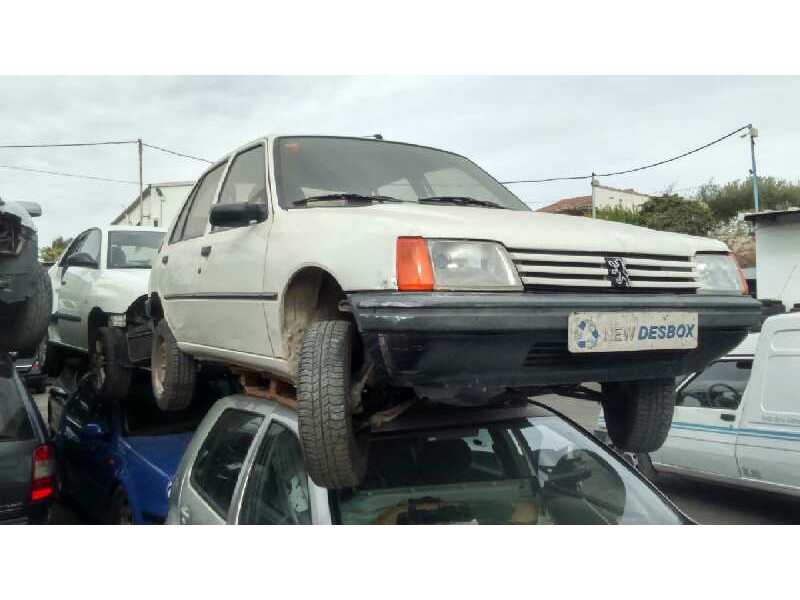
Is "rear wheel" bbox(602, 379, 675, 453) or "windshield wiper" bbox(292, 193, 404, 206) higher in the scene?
"windshield wiper" bbox(292, 193, 404, 206)

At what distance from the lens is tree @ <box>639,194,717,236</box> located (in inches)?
1035

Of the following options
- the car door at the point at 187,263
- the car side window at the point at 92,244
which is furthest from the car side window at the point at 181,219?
the car side window at the point at 92,244

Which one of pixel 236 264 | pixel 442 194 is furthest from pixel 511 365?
pixel 236 264

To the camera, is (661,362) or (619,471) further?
(619,471)

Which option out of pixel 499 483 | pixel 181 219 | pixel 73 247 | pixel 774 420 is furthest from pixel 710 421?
pixel 73 247

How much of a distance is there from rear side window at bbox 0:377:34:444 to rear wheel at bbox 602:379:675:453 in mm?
3115

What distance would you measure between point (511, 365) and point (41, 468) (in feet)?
9.92

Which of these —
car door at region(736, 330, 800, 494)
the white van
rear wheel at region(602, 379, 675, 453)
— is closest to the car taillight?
rear wheel at region(602, 379, 675, 453)

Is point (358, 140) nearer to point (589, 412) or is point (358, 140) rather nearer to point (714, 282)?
point (714, 282)

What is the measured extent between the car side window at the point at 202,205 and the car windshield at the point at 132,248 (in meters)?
2.05

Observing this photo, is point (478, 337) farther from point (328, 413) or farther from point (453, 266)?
point (328, 413)

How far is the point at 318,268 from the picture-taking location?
2793 millimetres

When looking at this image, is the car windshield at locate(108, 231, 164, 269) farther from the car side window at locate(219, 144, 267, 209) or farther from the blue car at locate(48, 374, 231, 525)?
the car side window at locate(219, 144, 267, 209)

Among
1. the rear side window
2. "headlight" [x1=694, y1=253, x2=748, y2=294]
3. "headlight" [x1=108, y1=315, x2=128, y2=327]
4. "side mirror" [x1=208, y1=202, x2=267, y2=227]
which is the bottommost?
the rear side window
